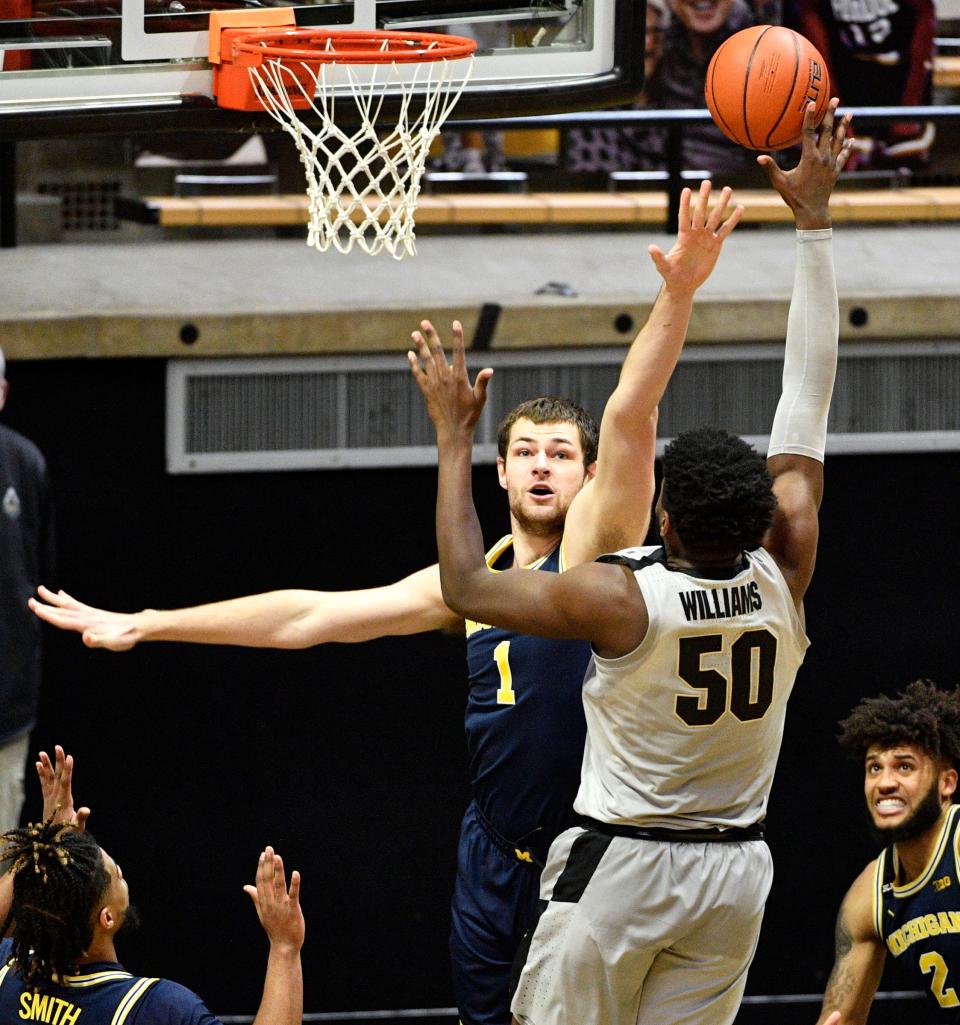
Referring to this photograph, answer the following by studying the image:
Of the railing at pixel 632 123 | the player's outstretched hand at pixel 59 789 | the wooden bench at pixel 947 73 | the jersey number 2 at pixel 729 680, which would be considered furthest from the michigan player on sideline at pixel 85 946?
the wooden bench at pixel 947 73

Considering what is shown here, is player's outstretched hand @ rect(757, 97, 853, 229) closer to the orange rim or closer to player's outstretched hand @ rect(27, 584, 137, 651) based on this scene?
the orange rim

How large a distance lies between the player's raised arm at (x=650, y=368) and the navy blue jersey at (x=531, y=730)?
0.37 metres

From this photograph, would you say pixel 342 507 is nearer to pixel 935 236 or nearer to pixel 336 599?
pixel 336 599

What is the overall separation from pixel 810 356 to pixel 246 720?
3.51 meters

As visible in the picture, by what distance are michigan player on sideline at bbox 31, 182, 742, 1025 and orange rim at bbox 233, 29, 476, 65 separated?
3.67ft

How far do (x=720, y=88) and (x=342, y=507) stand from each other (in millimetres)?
2744

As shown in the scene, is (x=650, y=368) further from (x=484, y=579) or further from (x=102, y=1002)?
(x=102, y=1002)

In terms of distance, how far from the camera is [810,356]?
3.83m

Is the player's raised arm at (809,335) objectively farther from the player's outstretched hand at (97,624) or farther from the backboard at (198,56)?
the player's outstretched hand at (97,624)

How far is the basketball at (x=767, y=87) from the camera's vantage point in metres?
4.40

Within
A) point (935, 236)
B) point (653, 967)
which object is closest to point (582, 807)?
point (653, 967)

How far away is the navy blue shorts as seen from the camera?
427cm

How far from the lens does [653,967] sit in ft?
12.1

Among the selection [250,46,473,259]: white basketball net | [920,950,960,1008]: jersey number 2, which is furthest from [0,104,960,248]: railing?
[920,950,960,1008]: jersey number 2
